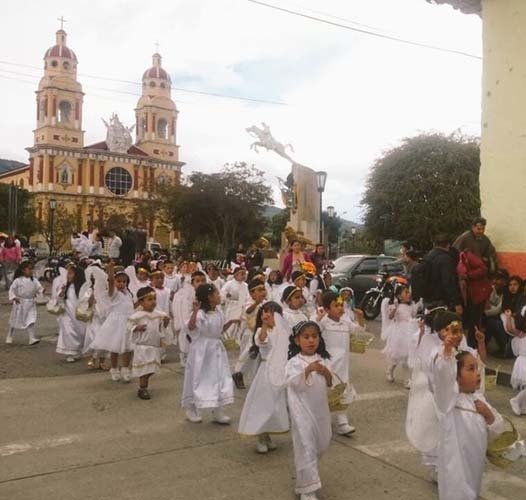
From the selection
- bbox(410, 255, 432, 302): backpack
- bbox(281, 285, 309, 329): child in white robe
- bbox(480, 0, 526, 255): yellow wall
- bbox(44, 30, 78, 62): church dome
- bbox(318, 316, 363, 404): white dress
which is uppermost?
bbox(44, 30, 78, 62): church dome

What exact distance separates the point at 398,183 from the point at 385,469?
90.3 ft

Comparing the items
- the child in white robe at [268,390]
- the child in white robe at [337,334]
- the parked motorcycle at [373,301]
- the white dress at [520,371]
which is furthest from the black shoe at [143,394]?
the parked motorcycle at [373,301]

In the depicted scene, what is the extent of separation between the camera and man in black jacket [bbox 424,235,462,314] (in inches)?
295

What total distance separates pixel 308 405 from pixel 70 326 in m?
5.96

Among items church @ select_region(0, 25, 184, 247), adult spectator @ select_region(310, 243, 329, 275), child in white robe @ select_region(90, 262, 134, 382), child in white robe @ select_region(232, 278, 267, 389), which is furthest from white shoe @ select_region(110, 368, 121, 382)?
church @ select_region(0, 25, 184, 247)

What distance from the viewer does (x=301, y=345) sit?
4551 mm

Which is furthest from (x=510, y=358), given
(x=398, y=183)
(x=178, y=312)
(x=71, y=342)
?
(x=398, y=183)

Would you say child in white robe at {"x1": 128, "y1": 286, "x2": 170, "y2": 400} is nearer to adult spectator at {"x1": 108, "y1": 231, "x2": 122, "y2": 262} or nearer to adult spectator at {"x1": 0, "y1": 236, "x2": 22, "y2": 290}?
adult spectator at {"x1": 108, "y1": 231, "x2": 122, "y2": 262}

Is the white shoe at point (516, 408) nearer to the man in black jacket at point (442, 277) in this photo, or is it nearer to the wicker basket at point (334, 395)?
the man in black jacket at point (442, 277)

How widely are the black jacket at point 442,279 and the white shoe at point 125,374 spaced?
3.84 m

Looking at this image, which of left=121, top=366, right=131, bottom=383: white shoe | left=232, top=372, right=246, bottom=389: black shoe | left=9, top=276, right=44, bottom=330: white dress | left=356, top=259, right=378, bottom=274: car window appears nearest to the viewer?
left=232, top=372, right=246, bottom=389: black shoe

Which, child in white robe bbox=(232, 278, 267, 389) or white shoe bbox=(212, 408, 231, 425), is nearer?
white shoe bbox=(212, 408, 231, 425)

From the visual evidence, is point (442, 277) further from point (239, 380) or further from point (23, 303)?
point (23, 303)

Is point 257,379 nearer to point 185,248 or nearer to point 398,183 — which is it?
point 398,183
